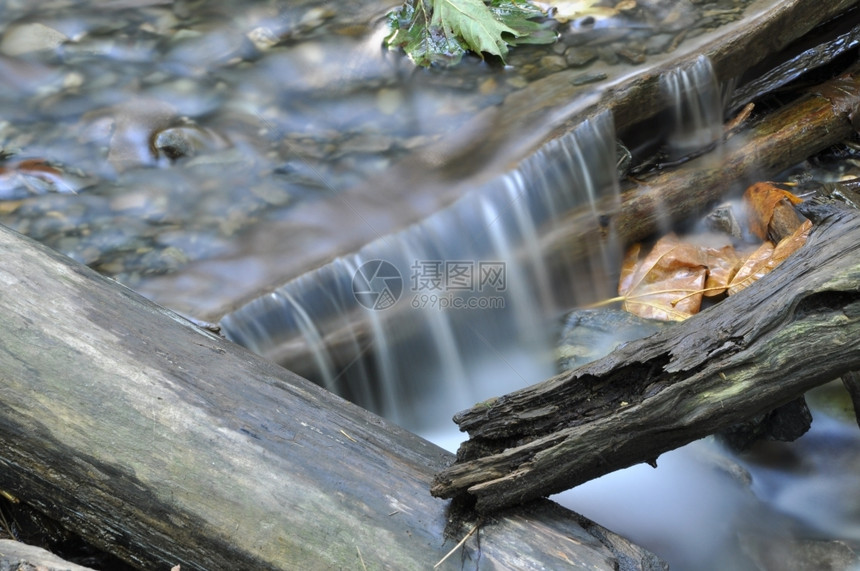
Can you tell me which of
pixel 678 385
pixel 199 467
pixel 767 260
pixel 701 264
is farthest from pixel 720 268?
pixel 199 467

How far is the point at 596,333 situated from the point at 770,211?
1114 mm

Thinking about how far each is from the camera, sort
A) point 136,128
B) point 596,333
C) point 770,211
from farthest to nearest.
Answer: point 136,128 < point 770,211 < point 596,333

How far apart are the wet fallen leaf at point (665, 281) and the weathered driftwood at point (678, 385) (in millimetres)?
1457

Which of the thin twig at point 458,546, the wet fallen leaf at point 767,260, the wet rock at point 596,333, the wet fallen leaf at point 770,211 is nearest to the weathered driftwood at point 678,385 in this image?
the thin twig at point 458,546

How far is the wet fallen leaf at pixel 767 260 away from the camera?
10.8 feet

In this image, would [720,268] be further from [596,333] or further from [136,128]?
[136,128]

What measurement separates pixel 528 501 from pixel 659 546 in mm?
1102

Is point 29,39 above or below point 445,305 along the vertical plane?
above

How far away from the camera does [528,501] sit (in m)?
1.91

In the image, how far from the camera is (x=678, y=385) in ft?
5.65

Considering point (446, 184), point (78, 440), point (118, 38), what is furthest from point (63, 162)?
point (78, 440)

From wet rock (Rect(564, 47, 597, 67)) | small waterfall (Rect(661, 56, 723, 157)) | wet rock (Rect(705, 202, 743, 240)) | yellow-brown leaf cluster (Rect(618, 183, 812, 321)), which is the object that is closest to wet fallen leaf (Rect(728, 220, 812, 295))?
yellow-brown leaf cluster (Rect(618, 183, 812, 321))

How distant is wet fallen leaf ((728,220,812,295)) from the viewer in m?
3.29

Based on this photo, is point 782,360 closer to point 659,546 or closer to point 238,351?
point 659,546
